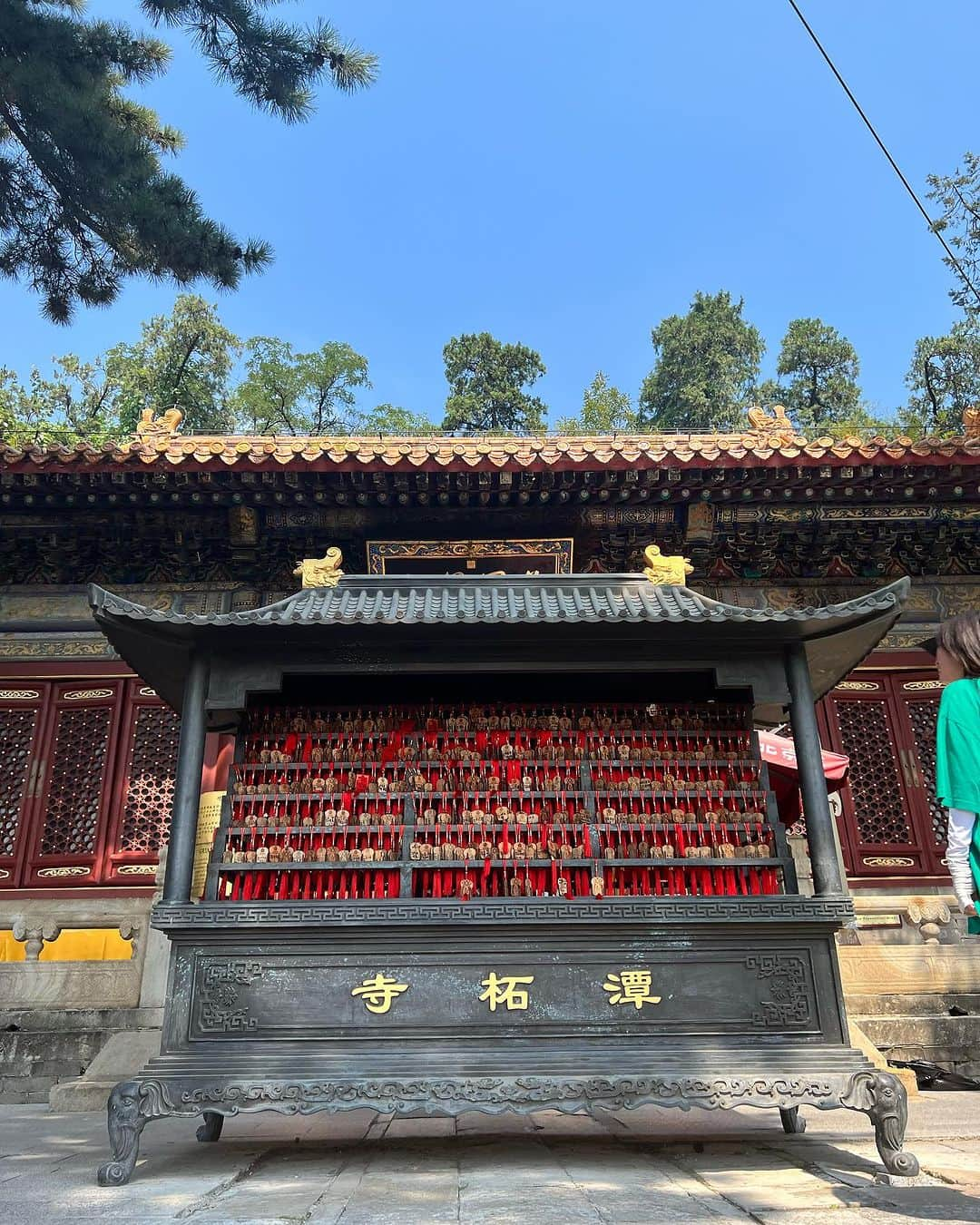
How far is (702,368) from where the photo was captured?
30781 millimetres

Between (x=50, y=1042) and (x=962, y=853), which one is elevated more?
(x=962, y=853)

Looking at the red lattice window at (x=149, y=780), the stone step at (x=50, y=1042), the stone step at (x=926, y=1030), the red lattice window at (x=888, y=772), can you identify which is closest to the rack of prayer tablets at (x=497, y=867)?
the stone step at (x=50, y=1042)

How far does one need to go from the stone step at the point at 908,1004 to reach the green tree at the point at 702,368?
24285 mm

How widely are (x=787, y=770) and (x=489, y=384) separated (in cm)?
2751

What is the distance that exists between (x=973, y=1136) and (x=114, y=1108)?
438 cm

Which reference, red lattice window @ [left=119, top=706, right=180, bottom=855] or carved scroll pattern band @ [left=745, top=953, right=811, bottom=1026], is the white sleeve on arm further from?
red lattice window @ [left=119, top=706, right=180, bottom=855]

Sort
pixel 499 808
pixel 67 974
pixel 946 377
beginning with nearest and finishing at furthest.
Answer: pixel 499 808, pixel 67 974, pixel 946 377

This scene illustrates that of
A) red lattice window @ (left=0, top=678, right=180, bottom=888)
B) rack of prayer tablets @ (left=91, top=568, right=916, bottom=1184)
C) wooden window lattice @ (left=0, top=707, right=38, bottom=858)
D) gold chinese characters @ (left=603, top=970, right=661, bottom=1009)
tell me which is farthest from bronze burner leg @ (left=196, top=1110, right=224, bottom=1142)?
wooden window lattice @ (left=0, top=707, right=38, bottom=858)

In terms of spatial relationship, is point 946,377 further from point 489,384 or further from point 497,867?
point 497,867

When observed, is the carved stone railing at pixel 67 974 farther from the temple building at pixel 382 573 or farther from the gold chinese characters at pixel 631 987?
the gold chinese characters at pixel 631 987

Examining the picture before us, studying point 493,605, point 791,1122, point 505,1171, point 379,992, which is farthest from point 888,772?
point 379,992

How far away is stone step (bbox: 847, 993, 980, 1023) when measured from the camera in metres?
6.81

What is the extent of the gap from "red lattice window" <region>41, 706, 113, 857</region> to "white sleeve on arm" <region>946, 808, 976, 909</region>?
7.27 m

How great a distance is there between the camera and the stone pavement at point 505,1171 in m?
3.13
